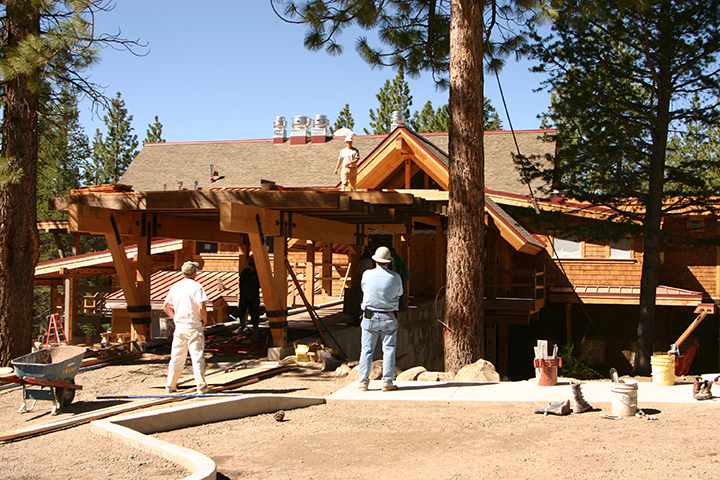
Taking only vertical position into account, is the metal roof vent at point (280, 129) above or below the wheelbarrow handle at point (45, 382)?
above

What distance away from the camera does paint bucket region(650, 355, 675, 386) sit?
7812 mm

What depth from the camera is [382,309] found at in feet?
25.0

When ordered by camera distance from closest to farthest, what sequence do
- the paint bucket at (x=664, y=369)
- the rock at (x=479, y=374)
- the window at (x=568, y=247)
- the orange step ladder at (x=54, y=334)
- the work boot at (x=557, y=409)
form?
the work boot at (x=557, y=409) < the paint bucket at (x=664, y=369) < the rock at (x=479, y=374) < the orange step ladder at (x=54, y=334) < the window at (x=568, y=247)

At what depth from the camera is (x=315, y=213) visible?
466 inches

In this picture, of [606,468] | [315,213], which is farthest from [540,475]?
[315,213]

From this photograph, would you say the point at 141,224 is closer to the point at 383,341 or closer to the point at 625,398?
the point at 383,341

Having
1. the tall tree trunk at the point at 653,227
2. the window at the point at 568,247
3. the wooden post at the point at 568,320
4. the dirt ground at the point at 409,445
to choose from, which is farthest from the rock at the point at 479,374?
the window at the point at 568,247

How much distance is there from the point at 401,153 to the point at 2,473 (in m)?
14.2

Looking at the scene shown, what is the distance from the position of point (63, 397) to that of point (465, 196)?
642cm

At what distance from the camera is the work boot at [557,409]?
6.28 meters

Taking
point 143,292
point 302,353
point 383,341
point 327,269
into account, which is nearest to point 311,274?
point 327,269

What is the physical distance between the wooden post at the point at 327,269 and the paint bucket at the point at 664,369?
424 inches

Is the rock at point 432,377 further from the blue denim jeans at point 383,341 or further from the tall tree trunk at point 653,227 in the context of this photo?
the tall tree trunk at point 653,227

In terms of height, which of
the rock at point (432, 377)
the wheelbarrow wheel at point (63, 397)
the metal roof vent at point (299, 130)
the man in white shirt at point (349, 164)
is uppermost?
the metal roof vent at point (299, 130)
